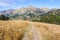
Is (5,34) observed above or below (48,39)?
above

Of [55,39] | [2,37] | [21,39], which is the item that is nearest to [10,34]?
[2,37]

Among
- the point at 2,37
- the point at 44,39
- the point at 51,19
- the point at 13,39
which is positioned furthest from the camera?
the point at 51,19

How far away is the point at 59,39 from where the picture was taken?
34.2 m

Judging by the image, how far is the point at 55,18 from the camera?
12200 centimetres

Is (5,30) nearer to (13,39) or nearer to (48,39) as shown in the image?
(13,39)

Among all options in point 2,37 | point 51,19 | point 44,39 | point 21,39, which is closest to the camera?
point 2,37

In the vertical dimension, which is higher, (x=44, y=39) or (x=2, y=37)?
(x=2, y=37)

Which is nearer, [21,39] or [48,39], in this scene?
[21,39]

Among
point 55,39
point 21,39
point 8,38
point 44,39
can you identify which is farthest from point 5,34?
point 55,39

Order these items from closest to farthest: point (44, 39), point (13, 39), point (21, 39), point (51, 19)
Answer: point (13, 39) → point (21, 39) → point (44, 39) → point (51, 19)

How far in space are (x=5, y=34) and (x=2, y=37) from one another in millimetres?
992

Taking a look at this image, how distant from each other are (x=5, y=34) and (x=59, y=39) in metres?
14.0

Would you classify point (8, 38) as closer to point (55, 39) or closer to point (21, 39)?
point (21, 39)

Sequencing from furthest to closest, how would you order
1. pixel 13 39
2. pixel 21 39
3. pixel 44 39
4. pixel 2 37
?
pixel 44 39
pixel 21 39
pixel 13 39
pixel 2 37
